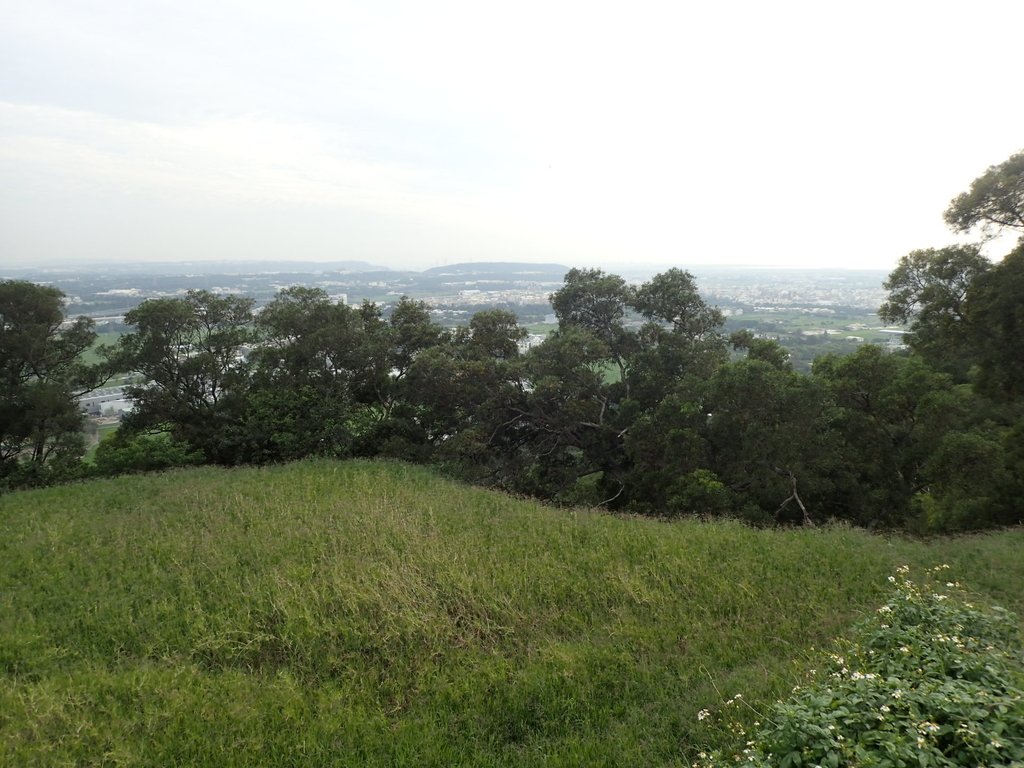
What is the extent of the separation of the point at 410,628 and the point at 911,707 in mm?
4582

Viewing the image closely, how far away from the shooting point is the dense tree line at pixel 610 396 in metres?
10.6

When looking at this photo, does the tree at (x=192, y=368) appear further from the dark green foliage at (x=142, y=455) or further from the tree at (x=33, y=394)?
the tree at (x=33, y=394)

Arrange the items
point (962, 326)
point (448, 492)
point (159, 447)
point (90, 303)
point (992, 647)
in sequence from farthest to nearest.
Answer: point (90, 303) < point (159, 447) < point (448, 492) < point (962, 326) < point (992, 647)

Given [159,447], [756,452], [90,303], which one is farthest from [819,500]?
Result: [90,303]

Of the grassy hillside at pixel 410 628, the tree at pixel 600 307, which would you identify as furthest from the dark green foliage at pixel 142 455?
the tree at pixel 600 307

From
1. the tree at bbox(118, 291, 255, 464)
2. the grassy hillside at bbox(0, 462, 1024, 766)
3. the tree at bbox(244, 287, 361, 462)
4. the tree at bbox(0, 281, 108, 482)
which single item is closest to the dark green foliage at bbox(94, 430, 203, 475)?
the tree at bbox(0, 281, 108, 482)

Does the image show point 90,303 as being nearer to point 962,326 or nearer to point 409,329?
point 409,329

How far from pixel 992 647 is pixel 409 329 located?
17.1 m

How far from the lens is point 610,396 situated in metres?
16.4

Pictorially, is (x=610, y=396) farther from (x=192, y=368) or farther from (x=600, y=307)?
(x=192, y=368)

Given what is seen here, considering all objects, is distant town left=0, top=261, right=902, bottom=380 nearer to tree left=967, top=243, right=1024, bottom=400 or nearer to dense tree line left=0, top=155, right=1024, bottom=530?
dense tree line left=0, top=155, right=1024, bottom=530

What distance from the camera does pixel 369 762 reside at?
4.27m

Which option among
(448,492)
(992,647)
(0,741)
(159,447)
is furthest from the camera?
(159,447)

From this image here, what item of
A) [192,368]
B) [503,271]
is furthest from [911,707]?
[503,271]
